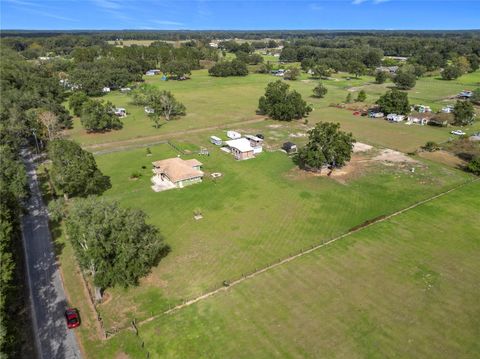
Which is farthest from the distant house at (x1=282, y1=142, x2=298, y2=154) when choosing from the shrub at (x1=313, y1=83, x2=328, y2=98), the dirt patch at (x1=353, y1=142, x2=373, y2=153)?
the shrub at (x1=313, y1=83, x2=328, y2=98)

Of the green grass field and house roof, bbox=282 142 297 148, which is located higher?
house roof, bbox=282 142 297 148

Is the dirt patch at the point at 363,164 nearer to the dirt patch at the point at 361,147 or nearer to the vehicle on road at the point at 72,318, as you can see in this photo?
the dirt patch at the point at 361,147

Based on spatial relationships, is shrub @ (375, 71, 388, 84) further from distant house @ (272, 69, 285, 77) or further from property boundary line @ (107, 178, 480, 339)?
property boundary line @ (107, 178, 480, 339)

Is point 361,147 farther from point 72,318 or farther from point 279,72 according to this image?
point 279,72

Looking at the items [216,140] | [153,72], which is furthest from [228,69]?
[216,140]

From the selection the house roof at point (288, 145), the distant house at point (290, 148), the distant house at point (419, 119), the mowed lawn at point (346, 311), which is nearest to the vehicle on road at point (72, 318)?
the mowed lawn at point (346, 311)

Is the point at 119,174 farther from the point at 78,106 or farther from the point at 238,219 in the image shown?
the point at 78,106
